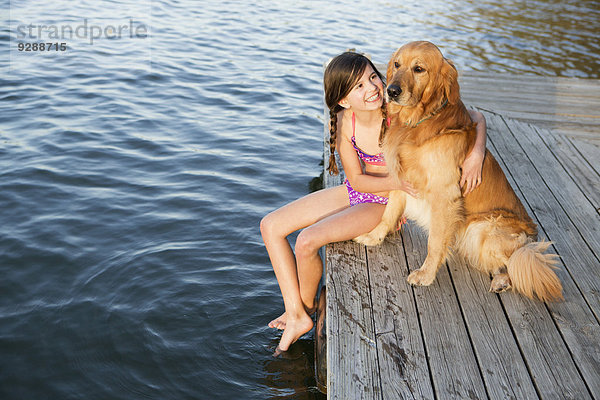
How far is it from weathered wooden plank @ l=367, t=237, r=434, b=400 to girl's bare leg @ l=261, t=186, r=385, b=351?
0.24m

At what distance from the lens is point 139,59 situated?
9094mm

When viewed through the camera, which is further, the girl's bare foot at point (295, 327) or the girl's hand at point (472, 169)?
the girl's bare foot at point (295, 327)

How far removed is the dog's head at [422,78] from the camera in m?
2.83

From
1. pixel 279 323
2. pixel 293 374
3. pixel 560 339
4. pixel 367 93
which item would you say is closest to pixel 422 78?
pixel 367 93

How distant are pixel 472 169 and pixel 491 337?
0.88 metres

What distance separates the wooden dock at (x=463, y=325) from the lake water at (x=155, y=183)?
860mm

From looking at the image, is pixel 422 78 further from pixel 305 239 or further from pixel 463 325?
pixel 463 325

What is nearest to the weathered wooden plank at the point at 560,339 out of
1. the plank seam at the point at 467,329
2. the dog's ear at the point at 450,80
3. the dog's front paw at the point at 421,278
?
the plank seam at the point at 467,329

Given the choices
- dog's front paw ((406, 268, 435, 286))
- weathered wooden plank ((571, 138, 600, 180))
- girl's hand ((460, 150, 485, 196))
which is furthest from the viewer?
weathered wooden plank ((571, 138, 600, 180))

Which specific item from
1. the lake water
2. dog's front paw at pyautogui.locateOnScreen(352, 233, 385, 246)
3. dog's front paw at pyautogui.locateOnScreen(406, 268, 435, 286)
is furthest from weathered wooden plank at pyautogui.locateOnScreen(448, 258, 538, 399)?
the lake water

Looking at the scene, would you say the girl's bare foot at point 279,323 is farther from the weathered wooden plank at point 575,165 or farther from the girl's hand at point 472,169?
the weathered wooden plank at point 575,165

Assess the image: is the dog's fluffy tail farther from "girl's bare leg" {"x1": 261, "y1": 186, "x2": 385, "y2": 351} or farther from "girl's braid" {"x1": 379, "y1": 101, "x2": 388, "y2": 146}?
"girl's braid" {"x1": 379, "y1": 101, "x2": 388, "y2": 146}

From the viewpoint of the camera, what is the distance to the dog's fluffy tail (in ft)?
9.53

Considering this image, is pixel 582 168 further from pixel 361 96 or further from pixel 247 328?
pixel 247 328
